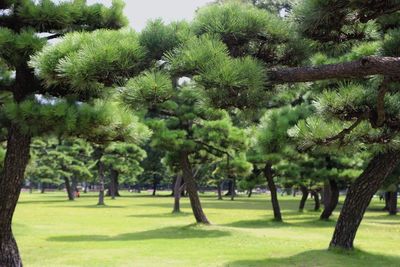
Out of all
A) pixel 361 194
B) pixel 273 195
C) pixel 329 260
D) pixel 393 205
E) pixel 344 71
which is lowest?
pixel 329 260

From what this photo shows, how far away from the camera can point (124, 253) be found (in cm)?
955

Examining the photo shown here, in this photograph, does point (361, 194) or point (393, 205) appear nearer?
point (361, 194)

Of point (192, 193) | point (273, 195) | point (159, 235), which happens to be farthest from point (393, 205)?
point (159, 235)

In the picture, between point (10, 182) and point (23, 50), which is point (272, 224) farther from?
point (23, 50)

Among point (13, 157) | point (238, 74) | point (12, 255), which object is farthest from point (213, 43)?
point (12, 255)

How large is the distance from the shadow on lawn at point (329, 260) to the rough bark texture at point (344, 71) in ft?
15.5

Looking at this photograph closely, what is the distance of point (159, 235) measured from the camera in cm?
1284

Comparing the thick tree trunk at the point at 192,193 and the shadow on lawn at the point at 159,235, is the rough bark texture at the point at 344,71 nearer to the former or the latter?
the shadow on lawn at the point at 159,235

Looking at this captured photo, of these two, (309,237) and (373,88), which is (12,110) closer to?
(373,88)

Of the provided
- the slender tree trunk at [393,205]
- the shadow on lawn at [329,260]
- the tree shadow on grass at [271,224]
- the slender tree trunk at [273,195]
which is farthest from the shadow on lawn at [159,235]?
the slender tree trunk at [393,205]

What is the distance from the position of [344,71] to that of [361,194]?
17.9ft

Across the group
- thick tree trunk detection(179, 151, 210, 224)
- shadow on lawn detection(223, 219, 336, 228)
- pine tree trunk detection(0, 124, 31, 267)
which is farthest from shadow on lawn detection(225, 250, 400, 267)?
shadow on lawn detection(223, 219, 336, 228)

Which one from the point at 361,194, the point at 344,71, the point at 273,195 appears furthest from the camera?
the point at 273,195

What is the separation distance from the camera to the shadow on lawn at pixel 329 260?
27.0 feet
